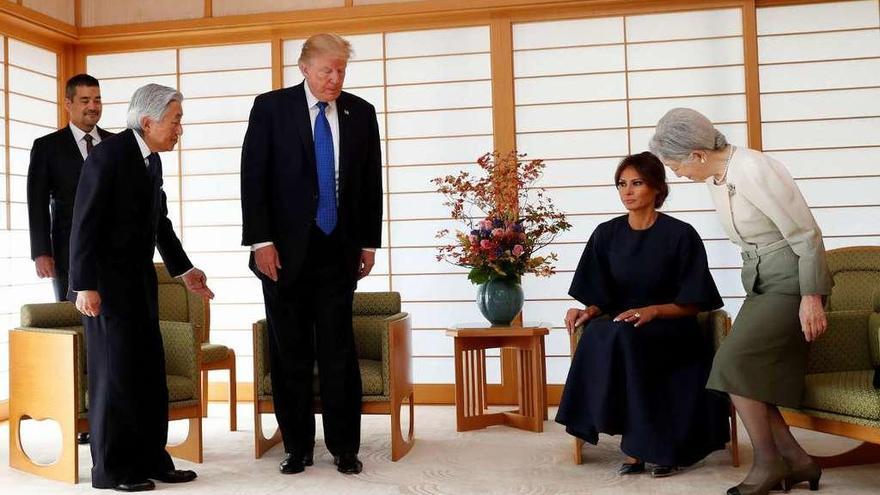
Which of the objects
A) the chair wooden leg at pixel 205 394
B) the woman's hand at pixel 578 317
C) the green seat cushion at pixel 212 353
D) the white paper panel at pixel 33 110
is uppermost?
the white paper panel at pixel 33 110

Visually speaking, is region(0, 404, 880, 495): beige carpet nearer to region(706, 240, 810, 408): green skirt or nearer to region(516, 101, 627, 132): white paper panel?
region(706, 240, 810, 408): green skirt

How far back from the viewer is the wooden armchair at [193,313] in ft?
12.5

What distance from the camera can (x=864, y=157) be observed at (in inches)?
164

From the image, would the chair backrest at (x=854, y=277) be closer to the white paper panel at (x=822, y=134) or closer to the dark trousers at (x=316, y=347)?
the white paper panel at (x=822, y=134)

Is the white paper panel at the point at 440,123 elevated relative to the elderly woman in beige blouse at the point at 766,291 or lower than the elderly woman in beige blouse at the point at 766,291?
elevated

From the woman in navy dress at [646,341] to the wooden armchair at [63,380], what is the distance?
137cm

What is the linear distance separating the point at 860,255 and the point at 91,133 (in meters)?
3.23

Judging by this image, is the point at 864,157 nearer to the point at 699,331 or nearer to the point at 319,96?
the point at 699,331

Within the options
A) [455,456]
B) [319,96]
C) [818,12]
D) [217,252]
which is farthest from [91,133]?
[818,12]

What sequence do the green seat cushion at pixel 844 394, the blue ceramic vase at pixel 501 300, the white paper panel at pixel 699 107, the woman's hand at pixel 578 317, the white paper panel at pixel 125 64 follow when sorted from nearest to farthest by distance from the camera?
the green seat cushion at pixel 844 394 → the woman's hand at pixel 578 317 → the blue ceramic vase at pixel 501 300 → the white paper panel at pixel 699 107 → the white paper panel at pixel 125 64

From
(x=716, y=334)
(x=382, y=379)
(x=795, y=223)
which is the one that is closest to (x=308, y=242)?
(x=382, y=379)

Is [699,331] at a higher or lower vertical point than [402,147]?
lower

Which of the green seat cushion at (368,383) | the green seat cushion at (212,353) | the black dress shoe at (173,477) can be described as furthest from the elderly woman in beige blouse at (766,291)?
the green seat cushion at (212,353)

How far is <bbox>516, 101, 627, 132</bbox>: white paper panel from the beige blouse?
74.7 inches
